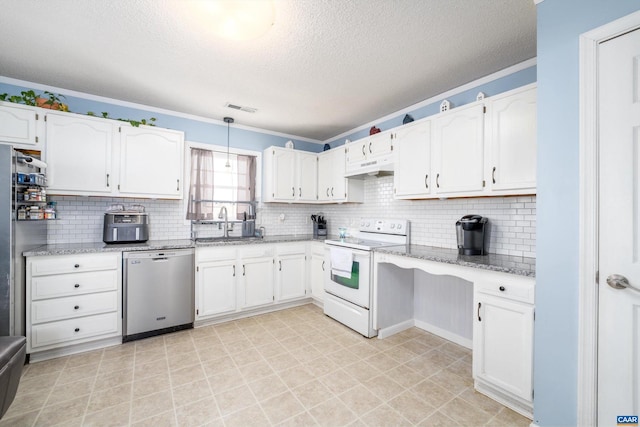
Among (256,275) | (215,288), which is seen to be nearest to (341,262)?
(256,275)

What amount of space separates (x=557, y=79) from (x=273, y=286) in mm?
3341

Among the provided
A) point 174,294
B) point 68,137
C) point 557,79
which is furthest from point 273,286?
point 557,79

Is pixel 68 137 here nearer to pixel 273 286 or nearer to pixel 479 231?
pixel 273 286

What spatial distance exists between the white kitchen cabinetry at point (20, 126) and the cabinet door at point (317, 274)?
3146mm

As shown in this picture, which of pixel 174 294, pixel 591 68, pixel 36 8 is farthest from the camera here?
pixel 174 294

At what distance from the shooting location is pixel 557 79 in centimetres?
147

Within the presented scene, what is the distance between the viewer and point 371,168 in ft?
10.9

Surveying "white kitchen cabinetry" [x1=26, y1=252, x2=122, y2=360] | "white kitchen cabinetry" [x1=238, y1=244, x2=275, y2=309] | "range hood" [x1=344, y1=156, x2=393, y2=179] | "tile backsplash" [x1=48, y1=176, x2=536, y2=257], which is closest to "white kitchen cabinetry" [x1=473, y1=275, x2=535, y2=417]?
"tile backsplash" [x1=48, y1=176, x2=536, y2=257]

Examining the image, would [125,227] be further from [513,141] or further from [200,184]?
[513,141]

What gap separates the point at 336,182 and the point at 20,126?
11.0 feet

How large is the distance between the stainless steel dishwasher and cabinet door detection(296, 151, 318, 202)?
1.85 meters

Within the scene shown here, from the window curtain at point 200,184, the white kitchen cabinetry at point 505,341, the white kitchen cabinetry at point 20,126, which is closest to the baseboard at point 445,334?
the white kitchen cabinetry at point 505,341

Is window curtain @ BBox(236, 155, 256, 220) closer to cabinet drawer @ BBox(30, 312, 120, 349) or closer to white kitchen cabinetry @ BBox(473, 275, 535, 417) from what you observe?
cabinet drawer @ BBox(30, 312, 120, 349)

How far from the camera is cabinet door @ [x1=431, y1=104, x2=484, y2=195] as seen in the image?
2.28 metres
